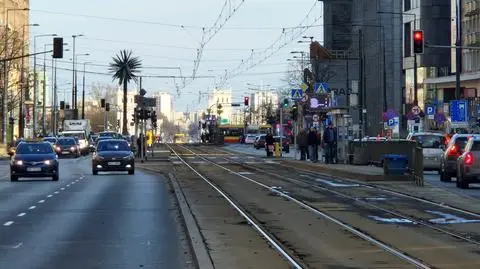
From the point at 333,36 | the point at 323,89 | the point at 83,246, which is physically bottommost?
the point at 83,246

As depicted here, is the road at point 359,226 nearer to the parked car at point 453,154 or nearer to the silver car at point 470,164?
the silver car at point 470,164

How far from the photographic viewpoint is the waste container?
38125 millimetres

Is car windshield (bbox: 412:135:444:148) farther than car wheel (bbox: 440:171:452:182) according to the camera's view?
Yes

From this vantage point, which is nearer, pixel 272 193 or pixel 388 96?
pixel 272 193

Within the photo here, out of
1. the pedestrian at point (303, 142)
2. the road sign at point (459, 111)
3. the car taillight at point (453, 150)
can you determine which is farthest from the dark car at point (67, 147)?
the car taillight at point (453, 150)

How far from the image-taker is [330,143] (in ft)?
173

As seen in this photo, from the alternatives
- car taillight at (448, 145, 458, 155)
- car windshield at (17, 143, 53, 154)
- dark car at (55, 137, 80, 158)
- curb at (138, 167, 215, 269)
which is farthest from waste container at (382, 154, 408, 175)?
dark car at (55, 137, 80, 158)

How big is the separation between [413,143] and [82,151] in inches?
1939

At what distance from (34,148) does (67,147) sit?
38235mm

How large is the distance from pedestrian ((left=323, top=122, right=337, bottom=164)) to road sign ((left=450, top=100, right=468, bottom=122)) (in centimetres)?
617

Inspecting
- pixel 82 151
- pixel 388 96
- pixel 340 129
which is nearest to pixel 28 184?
pixel 340 129

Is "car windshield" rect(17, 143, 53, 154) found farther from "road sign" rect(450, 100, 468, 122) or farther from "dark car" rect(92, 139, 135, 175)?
"road sign" rect(450, 100, 468, 122)

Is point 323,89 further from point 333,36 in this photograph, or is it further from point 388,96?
point 333,36

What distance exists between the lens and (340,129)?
53.3m
